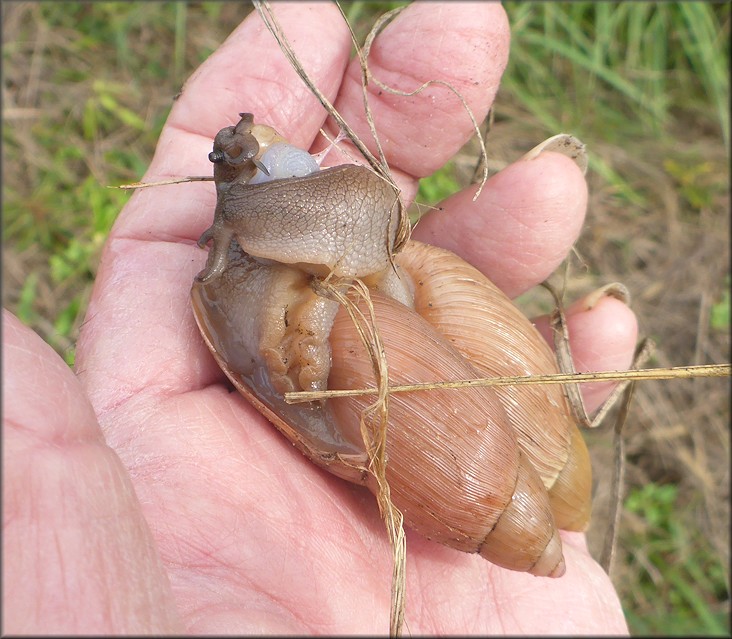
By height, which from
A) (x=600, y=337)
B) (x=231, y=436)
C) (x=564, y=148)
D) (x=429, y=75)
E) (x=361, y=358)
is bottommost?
(x=600, y=337)

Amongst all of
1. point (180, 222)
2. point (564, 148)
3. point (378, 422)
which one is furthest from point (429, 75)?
point (378, 422)

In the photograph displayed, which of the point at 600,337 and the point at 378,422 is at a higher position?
the point at 378,422

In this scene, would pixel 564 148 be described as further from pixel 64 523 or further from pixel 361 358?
pixel 64 523

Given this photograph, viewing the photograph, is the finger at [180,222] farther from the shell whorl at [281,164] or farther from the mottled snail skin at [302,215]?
the shell whorl at [281,164]

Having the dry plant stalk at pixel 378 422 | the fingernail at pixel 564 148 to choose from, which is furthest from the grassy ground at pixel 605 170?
the dry plant stalk at pixel 378 422

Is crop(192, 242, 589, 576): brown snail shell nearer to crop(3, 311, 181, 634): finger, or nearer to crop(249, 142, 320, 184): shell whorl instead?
crop(249, 142, 320, 184): shell whorl
